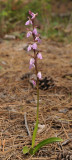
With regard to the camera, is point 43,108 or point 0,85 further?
point 0,85

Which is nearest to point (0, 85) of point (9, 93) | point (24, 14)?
point (9, 93)

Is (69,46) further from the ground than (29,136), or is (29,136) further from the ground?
(29,136)

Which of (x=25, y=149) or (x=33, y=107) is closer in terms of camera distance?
(x=25, y=149)

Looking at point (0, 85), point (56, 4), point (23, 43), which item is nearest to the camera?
point (0, 85)

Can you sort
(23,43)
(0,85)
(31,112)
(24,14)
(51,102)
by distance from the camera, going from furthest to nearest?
(24,14)
(23,43)
(0,85)
(51,102)
(31,112)

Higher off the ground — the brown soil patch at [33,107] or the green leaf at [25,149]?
the green leaf at [25,149]

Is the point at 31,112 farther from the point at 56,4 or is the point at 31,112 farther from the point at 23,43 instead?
the point at 56,4

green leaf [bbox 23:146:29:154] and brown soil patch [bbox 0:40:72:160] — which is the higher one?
green leaf [bbox 23:146:29:154]

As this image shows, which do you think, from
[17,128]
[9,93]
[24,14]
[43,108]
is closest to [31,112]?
[43,108]
